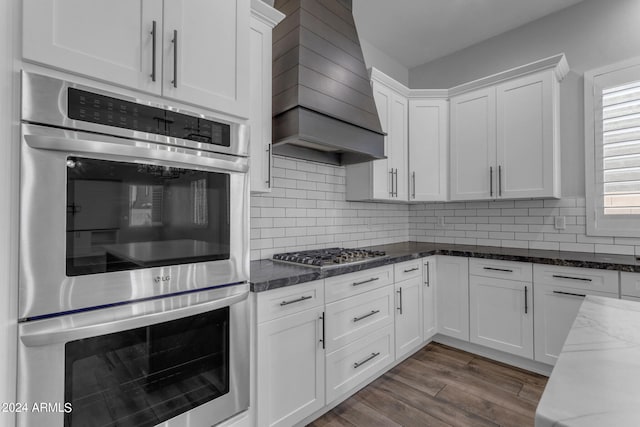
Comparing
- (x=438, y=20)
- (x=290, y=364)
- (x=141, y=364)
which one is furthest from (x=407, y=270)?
(x=438, y=20)

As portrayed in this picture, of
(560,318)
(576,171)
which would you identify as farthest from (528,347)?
(576,171)

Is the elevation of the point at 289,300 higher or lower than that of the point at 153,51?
lower

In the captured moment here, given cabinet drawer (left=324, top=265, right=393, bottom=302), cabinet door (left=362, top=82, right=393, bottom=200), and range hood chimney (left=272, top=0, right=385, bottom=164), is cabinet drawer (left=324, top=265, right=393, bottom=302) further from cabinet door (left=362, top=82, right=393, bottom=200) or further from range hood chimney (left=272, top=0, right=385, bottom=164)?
range hood chimney (left=272, top=0, right=385, bottom=164)

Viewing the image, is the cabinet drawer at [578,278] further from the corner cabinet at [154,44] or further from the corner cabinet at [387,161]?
the corner cabinet at [154,44]

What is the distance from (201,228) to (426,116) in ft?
9.04

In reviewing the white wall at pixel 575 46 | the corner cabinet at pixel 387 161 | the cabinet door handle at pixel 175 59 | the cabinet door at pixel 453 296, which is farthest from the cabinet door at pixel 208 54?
the white wall at pixel 575 46

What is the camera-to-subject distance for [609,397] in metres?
0.51

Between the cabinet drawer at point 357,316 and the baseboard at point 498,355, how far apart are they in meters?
0.98

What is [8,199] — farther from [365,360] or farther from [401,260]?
[401,260]

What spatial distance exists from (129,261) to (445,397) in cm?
218

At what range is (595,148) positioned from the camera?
2697mm

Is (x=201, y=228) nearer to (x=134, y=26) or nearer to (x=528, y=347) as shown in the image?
(x=134, y=26)

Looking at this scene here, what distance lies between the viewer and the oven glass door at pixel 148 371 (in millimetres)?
1054

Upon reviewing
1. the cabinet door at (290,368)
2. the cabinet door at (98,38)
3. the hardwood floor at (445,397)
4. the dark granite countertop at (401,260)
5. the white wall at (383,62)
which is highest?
the white wall at (383,62)
